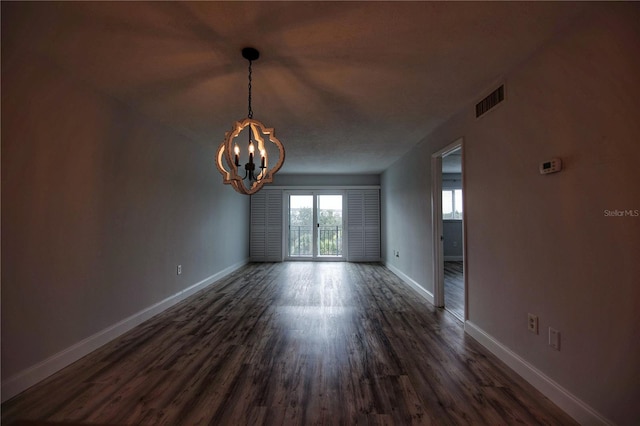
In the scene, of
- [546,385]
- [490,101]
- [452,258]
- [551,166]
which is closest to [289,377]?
[546,385]

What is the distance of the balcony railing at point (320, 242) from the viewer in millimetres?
6945

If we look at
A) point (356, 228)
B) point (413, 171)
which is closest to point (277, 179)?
point (356, 228)

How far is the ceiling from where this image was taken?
1434 mm

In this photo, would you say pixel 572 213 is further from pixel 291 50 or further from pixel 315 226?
pixel 315 226

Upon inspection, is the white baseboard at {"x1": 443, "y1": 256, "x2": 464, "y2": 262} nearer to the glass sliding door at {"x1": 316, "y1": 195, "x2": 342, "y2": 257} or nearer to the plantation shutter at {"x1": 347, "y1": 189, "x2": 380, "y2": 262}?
the plantation shutter at {"x1": 347, "y1": 189, "x2": 380, "y2": 262}

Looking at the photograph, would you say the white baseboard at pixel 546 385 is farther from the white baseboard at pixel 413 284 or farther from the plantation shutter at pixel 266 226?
the plantation shutter at pixel 266 226

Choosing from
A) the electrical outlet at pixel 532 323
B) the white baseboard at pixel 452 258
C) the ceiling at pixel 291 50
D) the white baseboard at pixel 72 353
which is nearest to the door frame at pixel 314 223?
the white baseboard at pixel 452 258

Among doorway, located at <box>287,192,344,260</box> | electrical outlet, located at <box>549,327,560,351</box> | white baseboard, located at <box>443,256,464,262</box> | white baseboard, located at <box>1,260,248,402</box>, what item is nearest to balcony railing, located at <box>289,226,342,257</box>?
doorway, located at <box>287,192,344,260</box>

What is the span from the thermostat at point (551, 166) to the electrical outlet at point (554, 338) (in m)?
1.01

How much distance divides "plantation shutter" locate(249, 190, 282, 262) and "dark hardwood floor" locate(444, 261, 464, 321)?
4.01 metres

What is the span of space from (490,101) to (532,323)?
1806mm

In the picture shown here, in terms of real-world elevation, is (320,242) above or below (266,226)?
below

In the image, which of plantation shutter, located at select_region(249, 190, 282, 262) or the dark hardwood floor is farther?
plantation shutter, located at select_region(249, 190, 282, 262)

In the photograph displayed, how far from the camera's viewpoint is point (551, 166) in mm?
1634
